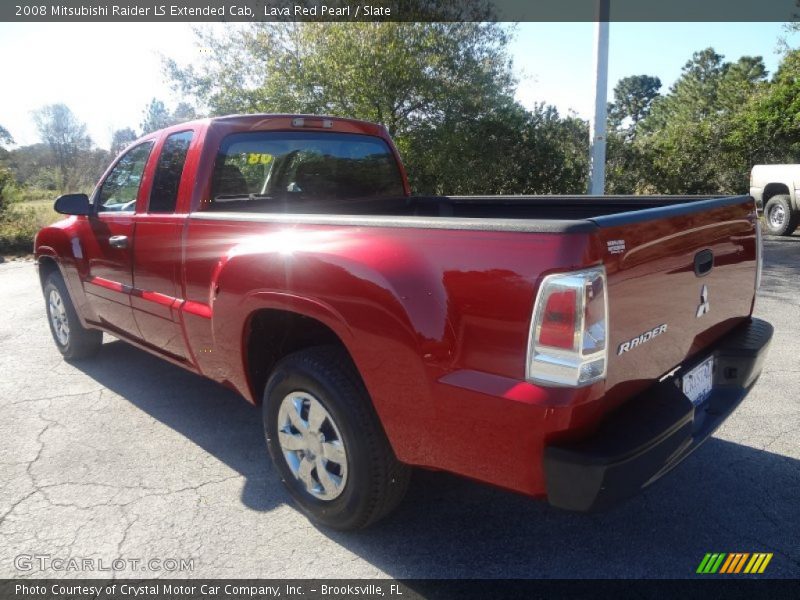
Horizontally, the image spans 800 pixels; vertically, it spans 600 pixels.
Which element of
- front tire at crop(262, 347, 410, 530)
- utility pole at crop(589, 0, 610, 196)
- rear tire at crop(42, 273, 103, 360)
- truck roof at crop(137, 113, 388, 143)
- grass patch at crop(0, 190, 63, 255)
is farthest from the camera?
grass patch at crop(0, 190, 63, 255)

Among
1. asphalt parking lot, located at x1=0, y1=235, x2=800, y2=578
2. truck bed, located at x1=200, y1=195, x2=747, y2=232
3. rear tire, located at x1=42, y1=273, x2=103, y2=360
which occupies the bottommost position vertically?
asphalt parking lot, located at x1=0, y1=235, x2=800, y2=578

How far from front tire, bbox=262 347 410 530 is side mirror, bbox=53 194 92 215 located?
2.45 meters

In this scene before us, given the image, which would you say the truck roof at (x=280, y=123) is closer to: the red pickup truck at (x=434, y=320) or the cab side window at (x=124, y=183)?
the red pickup truck at (x=434, y=320)

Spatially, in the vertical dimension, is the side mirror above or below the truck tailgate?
above

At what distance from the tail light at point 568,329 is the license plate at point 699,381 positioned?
2.68 feet

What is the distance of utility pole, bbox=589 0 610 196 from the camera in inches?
330

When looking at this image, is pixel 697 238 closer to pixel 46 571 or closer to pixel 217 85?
pixel 46 571

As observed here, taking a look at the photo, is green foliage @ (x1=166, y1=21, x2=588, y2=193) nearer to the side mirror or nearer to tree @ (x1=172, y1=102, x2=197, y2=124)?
tree @ (x1=172, y1=102, x2=197, y2=124)

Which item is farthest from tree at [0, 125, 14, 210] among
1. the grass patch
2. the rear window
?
the rear window

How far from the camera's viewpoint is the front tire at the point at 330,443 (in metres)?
2.37

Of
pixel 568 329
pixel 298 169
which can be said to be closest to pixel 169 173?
pixel 298 169

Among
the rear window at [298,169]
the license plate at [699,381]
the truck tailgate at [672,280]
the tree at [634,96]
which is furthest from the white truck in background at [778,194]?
the tree at [634,96]

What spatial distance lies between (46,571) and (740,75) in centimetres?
5723

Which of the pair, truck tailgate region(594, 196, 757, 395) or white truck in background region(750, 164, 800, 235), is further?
white truck in background region(750, 164, 800, 235)
